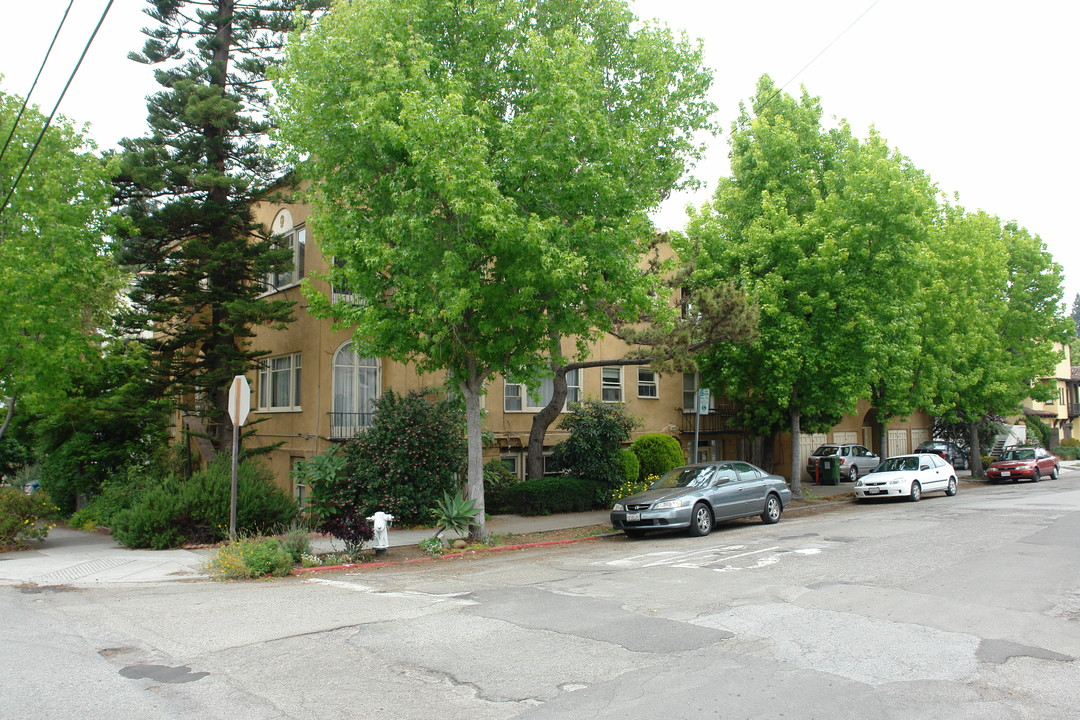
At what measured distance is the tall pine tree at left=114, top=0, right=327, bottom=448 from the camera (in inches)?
703

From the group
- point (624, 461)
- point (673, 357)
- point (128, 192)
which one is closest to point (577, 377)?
point (624, 461)

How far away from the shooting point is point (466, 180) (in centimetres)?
1261

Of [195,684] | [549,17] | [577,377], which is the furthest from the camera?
[577,377]

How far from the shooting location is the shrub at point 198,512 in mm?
14844

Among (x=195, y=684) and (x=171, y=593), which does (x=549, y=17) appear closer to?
(x=171, y=593)

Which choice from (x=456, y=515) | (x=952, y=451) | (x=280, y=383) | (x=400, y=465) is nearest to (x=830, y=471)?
(x=952, y=451)

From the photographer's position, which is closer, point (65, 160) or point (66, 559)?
point (66, 559)

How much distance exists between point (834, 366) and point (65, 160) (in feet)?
64.3

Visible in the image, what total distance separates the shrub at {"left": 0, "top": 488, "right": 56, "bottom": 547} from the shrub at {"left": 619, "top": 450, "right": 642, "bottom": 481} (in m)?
13.9

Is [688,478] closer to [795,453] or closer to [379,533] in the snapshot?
[379,533]

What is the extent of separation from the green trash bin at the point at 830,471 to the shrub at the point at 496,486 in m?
15.5

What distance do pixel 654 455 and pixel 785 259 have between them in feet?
22.6

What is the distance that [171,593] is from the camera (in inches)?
415

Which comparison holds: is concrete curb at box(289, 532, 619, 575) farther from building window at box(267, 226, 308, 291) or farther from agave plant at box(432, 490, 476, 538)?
building window at box(267, 226, 308, 291)
